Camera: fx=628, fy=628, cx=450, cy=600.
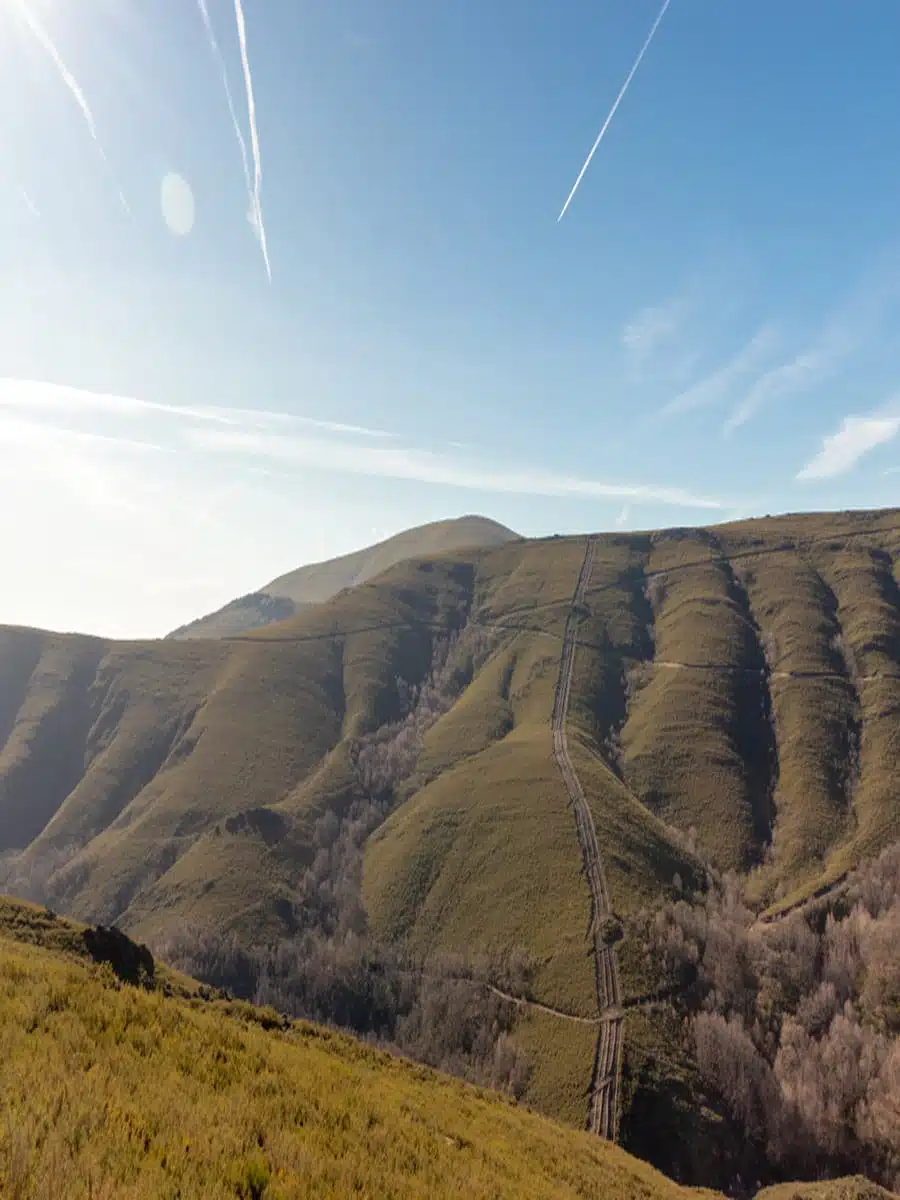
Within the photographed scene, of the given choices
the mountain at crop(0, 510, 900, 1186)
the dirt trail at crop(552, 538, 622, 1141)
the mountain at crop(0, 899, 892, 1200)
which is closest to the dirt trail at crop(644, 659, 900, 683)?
the mountain at crop(0, 510, 900, 1186)

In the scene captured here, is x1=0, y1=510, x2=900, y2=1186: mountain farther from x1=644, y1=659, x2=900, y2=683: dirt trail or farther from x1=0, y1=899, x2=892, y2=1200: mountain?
x1=0, y1=899, x2=892, y2=1200: mountain

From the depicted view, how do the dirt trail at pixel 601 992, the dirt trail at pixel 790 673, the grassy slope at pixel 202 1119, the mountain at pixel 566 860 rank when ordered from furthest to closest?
the dirt trail at pixel 790 673
the mountain at pixel 566 860
the dirt trail at pixel 601 992
the grassy slope at pixel 202 1119

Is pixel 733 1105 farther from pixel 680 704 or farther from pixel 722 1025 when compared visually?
pixel 680 704

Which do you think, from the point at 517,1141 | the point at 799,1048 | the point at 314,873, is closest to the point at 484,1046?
the point at 799,1048

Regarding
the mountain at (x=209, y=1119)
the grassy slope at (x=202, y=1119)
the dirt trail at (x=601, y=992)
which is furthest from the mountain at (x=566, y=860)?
the grassy slope at (x=202, y=1119)

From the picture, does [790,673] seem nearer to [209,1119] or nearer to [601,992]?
[601,992]

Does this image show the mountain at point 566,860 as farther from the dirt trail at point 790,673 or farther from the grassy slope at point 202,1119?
the grassy slope at point 202,1119

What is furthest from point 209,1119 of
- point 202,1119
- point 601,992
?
point 601,992
